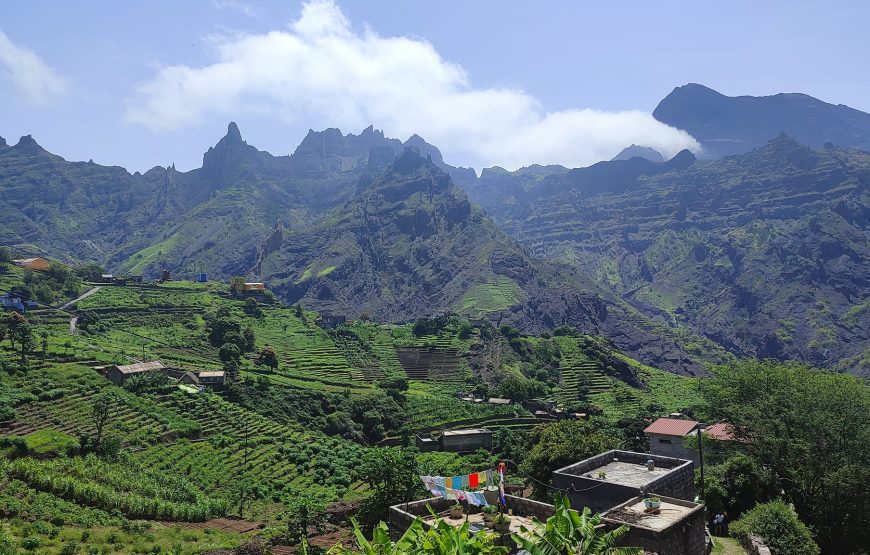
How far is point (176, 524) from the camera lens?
45.2m

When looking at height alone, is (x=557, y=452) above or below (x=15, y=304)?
below

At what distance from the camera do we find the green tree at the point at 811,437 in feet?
125

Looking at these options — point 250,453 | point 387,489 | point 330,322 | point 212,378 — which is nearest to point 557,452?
point 387,489

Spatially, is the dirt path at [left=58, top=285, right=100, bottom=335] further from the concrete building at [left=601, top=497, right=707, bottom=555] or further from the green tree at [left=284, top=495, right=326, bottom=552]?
the concrete building at [left=601, top=497, right=707, bottom=555]

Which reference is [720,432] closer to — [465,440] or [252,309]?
[465,440]

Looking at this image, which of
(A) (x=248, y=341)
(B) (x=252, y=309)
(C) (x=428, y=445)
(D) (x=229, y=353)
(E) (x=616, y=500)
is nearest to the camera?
(E) (x=616, y=500)

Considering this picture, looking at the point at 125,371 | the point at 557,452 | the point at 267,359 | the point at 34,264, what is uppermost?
the point at 34,264

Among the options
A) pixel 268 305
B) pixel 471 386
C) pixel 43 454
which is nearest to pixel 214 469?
pixel 43 454

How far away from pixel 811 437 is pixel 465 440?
4729 cm

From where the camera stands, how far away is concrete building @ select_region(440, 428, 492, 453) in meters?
82.3

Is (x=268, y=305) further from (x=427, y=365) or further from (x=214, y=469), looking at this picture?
(x=214, y=469)

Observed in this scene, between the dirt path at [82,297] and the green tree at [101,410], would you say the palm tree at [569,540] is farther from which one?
the dirt path at [82,297]

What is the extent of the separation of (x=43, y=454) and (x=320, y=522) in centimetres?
2727

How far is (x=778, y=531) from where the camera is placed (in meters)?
32.7
